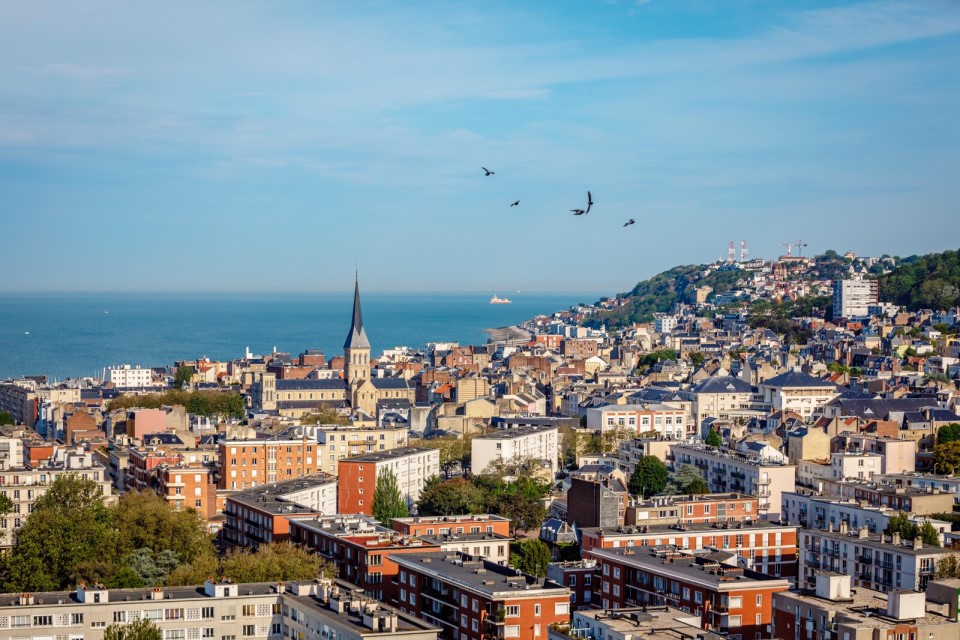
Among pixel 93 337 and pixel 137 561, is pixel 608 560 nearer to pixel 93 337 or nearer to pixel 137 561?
pixel 137 561

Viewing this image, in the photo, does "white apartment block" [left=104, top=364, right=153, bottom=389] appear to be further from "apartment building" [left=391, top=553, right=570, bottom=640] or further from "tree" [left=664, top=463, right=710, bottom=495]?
"apartment building" [left=391, top=553, right=570, bottom=640]

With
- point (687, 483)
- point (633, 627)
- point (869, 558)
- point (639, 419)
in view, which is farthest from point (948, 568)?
point (639, 419)

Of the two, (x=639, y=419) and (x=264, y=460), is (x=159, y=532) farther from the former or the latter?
(x=639, y=419)

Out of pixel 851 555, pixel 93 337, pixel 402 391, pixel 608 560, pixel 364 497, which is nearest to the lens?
pixel 608 560

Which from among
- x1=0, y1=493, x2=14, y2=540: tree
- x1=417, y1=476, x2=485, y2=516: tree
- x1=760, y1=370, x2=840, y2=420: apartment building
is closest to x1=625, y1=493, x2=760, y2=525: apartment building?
x1=417, y1=476, x2=485, y2=516: tree

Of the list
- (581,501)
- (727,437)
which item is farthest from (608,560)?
(727,437)

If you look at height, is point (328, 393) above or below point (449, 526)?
above
